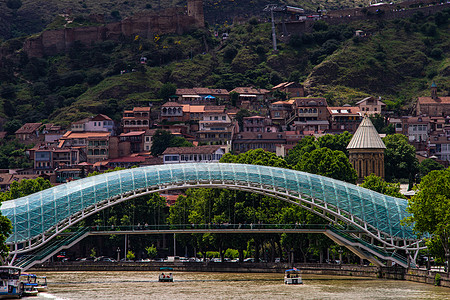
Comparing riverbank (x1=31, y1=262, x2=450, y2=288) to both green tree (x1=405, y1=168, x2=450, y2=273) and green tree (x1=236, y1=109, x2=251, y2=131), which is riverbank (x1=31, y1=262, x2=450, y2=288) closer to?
green tree (x1=405, y1=168, x2=450, y2=273)

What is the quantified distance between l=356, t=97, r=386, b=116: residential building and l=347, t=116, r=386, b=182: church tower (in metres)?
40.5

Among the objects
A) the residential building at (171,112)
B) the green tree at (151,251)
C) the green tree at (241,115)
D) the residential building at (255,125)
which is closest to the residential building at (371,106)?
the residential building at (255,125)

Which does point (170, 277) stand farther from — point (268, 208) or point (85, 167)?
point (85, 167)

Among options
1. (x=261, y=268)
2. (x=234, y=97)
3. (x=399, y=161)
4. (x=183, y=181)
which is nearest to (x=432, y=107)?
(x=399, y=161)

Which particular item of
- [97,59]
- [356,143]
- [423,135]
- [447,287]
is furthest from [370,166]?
[97,59]

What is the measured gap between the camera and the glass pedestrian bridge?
7538 cm

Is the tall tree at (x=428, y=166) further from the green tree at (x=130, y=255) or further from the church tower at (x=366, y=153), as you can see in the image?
the green tree at (x=130, y=255)

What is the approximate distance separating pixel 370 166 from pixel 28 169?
5425 centimetres

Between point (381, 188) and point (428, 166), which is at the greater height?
point (428, 166)

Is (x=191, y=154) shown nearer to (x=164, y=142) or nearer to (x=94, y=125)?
(x=164, y=142)

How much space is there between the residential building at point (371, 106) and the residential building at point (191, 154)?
33.2 metres

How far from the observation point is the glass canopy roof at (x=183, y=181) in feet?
248

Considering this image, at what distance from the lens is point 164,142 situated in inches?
6048

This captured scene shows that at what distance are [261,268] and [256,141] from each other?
70.0m
